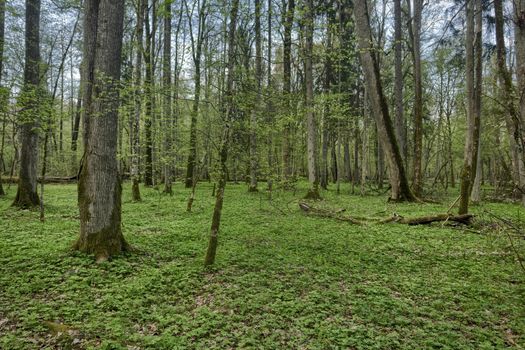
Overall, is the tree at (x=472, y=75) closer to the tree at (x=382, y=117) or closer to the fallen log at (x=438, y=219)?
the fallen log at (x=438, y=219)

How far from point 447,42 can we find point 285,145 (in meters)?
6.84

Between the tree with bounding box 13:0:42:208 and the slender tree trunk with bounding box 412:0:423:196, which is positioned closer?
the tree with bounding box 13:0:42:208

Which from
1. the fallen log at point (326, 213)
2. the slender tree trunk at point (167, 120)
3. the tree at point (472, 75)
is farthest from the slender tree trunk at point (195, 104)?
the tree at point (472, 75)

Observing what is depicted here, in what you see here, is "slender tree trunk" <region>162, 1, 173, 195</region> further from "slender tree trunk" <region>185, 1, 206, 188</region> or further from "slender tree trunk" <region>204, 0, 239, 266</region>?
"slender tree trunk" <region>204, 0, 239, 266</region>

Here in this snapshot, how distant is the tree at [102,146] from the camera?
4.52 meters

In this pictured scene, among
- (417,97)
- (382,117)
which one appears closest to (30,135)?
(382,117)

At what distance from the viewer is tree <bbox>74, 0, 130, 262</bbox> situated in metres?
4.52

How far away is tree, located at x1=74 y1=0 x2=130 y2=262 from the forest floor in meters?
0.41

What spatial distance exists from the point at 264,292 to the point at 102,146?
311 cm

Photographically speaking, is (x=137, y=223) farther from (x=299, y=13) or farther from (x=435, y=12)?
(x=435, y=12)

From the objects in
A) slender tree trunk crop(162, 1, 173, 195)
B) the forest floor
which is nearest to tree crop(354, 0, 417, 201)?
the forest floor

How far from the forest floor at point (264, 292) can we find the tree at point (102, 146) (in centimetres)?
41

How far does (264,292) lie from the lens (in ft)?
12.5

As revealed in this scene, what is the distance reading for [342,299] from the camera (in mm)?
3646
